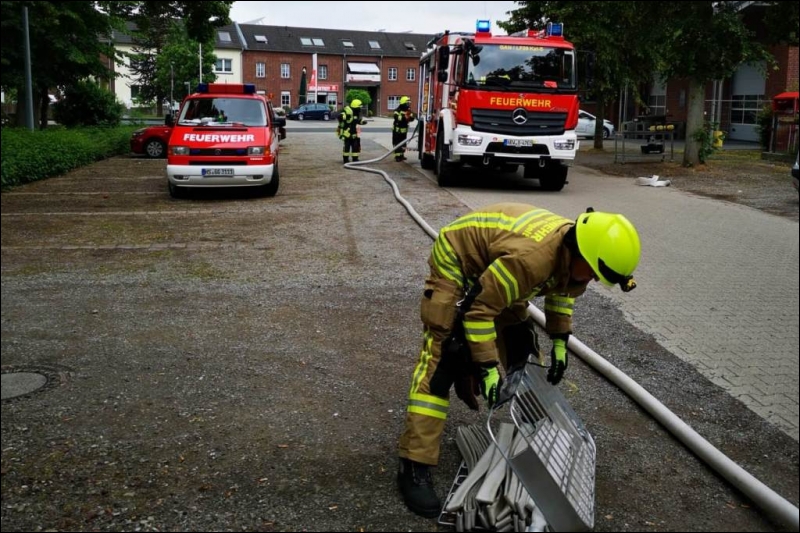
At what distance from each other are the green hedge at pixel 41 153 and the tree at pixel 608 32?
17230mm

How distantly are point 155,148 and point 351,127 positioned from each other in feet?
19.6

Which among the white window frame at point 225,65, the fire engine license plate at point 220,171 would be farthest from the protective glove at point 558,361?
the white window frame at point 225,65

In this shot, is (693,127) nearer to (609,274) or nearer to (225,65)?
(609,274)

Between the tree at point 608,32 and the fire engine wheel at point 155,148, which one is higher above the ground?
the tree at point 608,32

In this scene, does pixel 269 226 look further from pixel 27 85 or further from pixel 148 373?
pixel 27 85

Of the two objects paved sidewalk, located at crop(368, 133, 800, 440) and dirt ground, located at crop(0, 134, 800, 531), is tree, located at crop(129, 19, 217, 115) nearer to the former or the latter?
paved sidewalk, located at crop(368, 133, 800, 440)

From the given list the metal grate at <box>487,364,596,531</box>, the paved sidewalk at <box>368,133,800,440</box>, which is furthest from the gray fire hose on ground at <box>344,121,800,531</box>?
the metal grate at <box>487,364,596,531</box>

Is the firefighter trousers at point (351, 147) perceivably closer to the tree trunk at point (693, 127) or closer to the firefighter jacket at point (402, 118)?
the firefighter jacket at point (402, 118)

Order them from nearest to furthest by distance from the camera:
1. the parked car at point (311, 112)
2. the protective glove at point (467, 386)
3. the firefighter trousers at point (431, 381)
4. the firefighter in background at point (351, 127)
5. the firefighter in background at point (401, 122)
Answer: the firefighter trousers at point (431, 381) → the protective glove at point (467, 386) → the firefighter in background at point (351, 127) → the firefighter in background at point (401, 122) → the parked car at point (311, 112)

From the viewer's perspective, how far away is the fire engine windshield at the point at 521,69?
1428 cm

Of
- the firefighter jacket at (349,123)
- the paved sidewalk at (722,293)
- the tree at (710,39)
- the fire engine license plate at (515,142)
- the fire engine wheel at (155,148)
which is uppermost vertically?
the tree at (710,39)

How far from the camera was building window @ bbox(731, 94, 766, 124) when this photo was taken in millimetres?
30562

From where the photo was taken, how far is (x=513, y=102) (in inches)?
557

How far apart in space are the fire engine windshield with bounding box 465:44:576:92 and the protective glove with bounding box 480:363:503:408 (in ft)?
37.9
